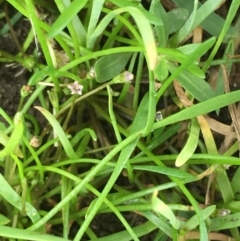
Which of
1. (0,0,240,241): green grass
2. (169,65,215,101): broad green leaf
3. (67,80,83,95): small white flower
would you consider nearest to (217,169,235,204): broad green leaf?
(0,0,240,241): green grass

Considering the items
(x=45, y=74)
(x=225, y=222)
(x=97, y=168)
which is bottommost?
(x=225, y=222)

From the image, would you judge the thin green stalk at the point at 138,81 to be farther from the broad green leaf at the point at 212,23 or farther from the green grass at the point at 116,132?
the broad green leaf at the point at 212,23

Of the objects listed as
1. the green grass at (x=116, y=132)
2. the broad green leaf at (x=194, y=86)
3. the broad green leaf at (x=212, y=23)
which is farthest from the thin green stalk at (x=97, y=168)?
the broad green leaf at (x=212, y=23)

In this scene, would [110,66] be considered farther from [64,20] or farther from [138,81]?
[64,20]

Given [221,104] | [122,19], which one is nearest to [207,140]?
[221,104]

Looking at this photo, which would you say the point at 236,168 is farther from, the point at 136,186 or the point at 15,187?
the point at 15,187

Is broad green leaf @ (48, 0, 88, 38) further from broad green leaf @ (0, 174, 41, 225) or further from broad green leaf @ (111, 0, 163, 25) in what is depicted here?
broad green leaf @ (0, 174, 41, 225)

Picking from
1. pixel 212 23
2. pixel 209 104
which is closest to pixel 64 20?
pixel 209 104

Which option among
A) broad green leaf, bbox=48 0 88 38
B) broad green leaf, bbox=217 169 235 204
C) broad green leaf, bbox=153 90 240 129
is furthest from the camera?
broad green leaf, bbox=217 169 235 204
